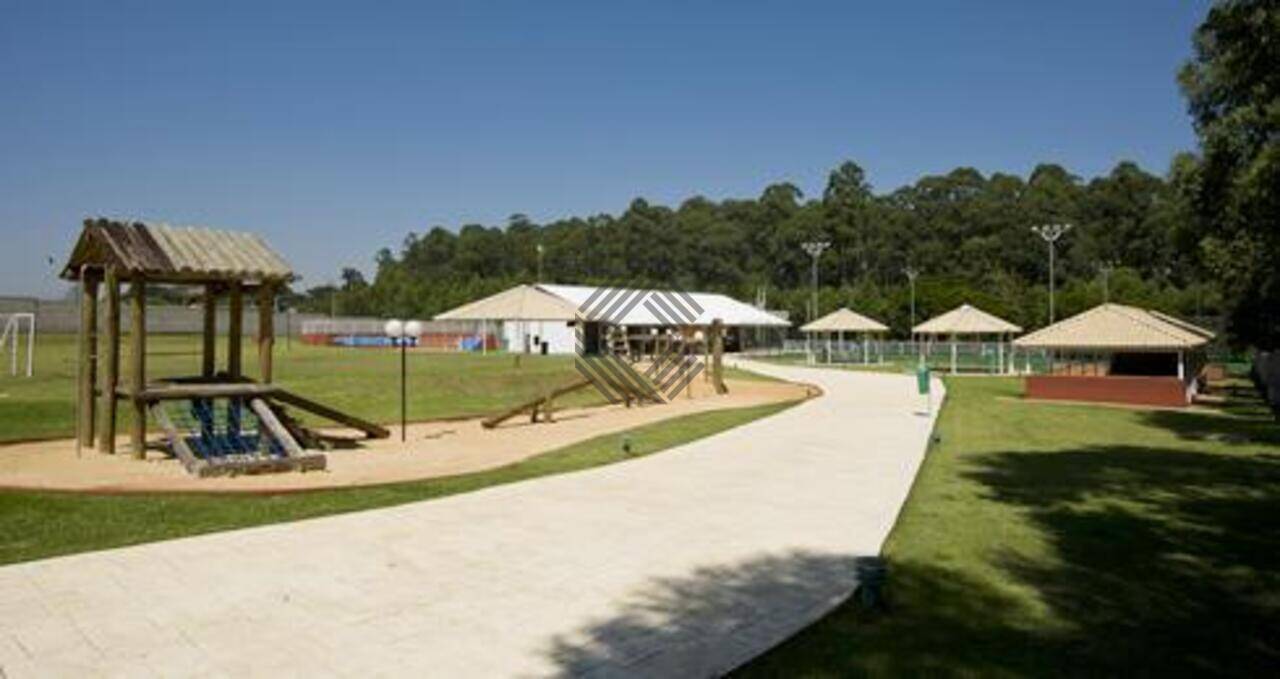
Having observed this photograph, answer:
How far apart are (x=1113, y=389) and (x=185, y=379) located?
2411 cm

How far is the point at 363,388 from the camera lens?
23.2 meters

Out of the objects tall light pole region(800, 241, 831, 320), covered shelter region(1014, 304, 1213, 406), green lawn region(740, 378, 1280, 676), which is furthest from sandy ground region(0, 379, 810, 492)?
tall light pole region(800, 241, 831, 320)

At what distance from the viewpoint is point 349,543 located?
8602mm

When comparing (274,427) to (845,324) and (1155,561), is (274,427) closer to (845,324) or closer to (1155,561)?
(1155,561)

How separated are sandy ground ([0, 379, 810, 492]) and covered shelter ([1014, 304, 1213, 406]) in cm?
1328

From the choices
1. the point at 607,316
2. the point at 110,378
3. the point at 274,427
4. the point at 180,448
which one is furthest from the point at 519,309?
the point at 607,316

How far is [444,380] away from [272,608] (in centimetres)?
1949

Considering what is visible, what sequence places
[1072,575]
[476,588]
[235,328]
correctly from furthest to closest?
1. [235,328]
2. [1072,575]
3. [476,588]

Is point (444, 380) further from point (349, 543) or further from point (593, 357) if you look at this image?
point (349, 543)

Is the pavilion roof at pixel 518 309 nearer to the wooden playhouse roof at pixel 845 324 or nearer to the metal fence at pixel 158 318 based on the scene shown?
the wooden playhouse roof at pixel 845 324

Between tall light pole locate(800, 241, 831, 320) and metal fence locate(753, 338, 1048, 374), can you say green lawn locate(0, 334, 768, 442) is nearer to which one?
metal fence locate(753, 338, 1048, 374)

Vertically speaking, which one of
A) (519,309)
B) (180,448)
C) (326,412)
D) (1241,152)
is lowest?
(180,448)

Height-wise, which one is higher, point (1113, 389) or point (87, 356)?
point (87, 356)

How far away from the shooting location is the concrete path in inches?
225
